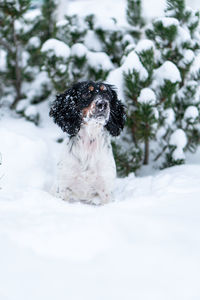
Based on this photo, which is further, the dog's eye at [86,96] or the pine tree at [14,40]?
the pine tree at [14,40]

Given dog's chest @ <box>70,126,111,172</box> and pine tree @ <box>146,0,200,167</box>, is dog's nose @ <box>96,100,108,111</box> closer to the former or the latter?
dog's chest @ <box>70,126,111,172</box>

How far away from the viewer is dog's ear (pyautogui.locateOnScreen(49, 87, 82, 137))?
2.90 m

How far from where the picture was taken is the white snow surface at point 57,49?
3.64 m

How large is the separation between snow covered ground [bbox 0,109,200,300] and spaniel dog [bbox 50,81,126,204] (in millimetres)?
474

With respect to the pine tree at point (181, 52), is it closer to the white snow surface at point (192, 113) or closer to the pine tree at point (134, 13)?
the white snow surface at point (192, 113)

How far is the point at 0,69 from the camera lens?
4.77 m

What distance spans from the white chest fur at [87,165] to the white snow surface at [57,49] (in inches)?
45.8

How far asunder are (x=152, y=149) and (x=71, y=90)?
1.55 metres

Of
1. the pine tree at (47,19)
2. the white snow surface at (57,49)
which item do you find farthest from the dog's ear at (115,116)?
the pine tree at (47,19)

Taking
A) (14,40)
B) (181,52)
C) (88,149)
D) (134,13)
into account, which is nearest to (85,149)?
(88,149)

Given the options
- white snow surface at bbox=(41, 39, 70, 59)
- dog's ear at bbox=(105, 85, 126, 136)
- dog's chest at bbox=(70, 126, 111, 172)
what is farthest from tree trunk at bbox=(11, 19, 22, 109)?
dog's chest at bbox=(70, 126, 111, 172)

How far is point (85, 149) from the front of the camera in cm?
289

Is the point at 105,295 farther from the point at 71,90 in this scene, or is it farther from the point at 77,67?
the point at 77,67

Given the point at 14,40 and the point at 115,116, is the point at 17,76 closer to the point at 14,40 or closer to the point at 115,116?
the point at 14,40
